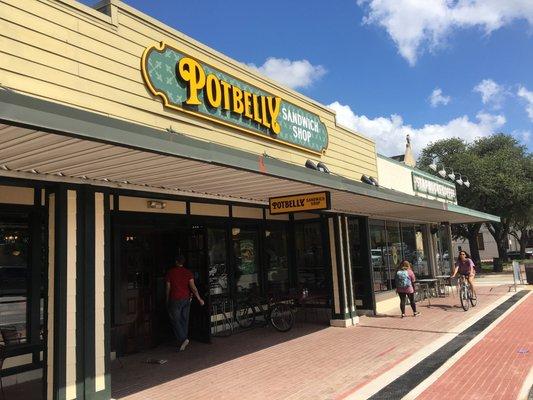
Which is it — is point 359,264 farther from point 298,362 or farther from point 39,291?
point 39,291

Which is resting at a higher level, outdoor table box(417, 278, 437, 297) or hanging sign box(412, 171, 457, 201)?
hanging sign box(412, 171, 457, 201)

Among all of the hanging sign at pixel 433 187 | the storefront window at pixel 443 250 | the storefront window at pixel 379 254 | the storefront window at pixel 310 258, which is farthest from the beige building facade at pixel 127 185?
the storefront window at pixel 443 250

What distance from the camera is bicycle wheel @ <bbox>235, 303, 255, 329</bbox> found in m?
10.8

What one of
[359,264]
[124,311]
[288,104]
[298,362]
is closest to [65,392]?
[124,311]

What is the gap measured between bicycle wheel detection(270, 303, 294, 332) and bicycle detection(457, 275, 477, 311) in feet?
16.6

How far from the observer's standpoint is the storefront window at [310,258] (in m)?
12.5

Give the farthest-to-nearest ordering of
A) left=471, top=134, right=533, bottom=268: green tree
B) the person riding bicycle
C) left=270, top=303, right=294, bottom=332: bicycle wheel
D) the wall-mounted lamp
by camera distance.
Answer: left=471, top=134, right=533, bottom=268: green tree, the person riding bicycle, left=270, top=303, right=294, bottom=332: bicycle wheel, the wall-mounted lamp

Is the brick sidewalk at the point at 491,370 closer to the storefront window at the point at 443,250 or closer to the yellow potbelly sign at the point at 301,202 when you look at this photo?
the yellow potbelly sign at the point at 301,202

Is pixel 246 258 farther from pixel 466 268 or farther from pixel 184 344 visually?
pixel 466 268

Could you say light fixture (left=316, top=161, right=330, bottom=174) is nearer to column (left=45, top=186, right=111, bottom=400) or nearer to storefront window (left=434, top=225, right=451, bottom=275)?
column (left=45, top=186, right=111, bottom=400)

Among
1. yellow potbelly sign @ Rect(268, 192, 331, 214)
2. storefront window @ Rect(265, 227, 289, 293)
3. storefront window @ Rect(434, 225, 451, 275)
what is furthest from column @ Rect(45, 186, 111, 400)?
storefront window @ Rect(434, 225, 451, 275)

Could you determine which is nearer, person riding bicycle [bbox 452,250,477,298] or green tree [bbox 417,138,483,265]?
person riding bicycle [bbox 452,250,477,298]

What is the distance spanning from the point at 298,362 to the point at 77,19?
5984 millimetres

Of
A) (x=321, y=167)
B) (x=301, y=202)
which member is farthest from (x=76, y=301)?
(x=321, y=167)
